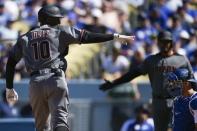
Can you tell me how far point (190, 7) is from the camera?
61.1ft

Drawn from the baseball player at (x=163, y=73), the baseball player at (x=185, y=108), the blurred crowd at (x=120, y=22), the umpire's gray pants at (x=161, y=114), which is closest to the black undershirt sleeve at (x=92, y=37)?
the baseball player at (x=185, y=108)

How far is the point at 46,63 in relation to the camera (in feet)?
28.8

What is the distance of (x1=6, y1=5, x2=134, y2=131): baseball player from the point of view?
343 inches

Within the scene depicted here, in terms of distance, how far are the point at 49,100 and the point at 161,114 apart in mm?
2137

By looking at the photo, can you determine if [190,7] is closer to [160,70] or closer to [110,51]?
[110,51]

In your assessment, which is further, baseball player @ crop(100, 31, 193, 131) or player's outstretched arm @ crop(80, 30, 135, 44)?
baseball player @ crop(100, 31, 193, 131)

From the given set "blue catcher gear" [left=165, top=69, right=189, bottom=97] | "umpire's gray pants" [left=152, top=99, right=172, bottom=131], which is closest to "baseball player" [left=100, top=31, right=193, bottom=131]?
"umpire's gray pants" [left=152, top=99, right=172, bottom=131]

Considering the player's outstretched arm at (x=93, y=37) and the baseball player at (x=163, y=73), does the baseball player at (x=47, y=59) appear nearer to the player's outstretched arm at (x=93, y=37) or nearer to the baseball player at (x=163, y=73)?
the player's outstretched arm at (x=93, y=37)

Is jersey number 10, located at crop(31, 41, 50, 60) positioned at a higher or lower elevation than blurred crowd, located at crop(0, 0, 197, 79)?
higher

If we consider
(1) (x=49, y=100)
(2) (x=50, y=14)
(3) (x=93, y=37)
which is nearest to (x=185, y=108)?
(3) (x=93, y=37)

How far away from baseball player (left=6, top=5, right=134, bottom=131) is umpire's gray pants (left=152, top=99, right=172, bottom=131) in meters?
1.76

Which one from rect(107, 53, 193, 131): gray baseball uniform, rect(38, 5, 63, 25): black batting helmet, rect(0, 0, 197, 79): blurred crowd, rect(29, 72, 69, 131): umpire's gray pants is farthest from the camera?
rect(0, 0, 197, 79): blurred crowd

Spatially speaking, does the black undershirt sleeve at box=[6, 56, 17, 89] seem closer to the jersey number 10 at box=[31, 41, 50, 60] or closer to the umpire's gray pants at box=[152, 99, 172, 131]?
the jersey number 10 at box=[31, 41, 50, 60]

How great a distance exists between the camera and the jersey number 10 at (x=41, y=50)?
877cm
